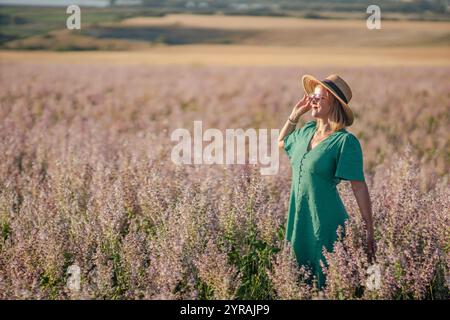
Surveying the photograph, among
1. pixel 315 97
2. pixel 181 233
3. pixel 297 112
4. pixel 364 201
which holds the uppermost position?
pixel 315 97

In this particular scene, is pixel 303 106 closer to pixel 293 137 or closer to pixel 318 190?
pixel 293 137

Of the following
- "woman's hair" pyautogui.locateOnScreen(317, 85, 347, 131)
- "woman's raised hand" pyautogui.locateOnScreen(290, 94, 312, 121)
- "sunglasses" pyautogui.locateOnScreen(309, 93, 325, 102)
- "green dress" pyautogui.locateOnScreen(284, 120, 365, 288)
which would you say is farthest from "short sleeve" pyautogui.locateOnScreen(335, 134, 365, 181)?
"woman's raised hand" pyautogui.locateOnScreen(290, 94, 312, 121)

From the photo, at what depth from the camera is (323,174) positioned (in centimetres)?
383

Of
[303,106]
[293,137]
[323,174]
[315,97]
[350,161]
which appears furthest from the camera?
[293,137]

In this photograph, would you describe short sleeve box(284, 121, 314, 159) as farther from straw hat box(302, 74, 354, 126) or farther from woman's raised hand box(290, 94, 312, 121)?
straw hat box(302, 74, 354, 126)

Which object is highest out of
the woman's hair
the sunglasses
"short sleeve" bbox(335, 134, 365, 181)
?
the sunglasses

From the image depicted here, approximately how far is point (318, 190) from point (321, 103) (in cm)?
58

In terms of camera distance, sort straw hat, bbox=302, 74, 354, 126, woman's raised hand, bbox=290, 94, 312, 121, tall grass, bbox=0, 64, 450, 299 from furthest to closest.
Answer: woman's raised hand, bbox=290, 94, 312, 121 < straw hat, bbox=302, 74, 354, 126 < tall grass, bbox=0, 64, 450, 299

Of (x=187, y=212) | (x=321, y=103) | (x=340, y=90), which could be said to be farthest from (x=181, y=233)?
(x=340, y=90)

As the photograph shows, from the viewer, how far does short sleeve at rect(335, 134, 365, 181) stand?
3.67m

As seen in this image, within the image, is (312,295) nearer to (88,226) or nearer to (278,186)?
(88,226)

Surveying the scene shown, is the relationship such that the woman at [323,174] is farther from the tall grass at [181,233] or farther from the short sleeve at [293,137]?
the tall grass at [181,233]
